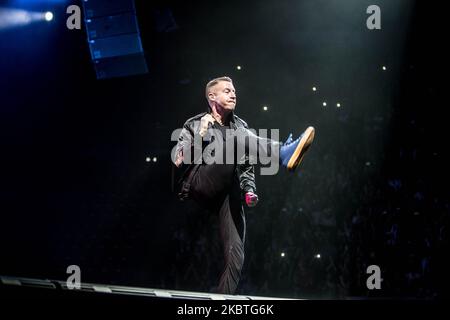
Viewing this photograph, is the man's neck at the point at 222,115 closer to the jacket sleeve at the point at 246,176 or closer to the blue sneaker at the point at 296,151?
the jacket sleeve at the point at 246,176

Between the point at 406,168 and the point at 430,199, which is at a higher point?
the point at 406,168

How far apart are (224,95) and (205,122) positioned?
253mm

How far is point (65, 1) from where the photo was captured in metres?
5.18

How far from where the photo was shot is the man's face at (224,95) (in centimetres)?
303

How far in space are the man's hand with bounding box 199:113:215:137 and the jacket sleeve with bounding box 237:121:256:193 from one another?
356 millimetres

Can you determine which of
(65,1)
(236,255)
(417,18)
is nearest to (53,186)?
(65,1)

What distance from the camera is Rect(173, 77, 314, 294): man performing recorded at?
2.79m

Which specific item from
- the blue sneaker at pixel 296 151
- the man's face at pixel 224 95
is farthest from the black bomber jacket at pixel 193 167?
the blue sneaker at pixel 296 151

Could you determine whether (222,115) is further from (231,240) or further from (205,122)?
(231,240)

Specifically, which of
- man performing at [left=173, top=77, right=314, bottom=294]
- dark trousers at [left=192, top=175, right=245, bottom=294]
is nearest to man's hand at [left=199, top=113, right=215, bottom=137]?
man performing at [left=173, top=77, right=314, bottom=294]

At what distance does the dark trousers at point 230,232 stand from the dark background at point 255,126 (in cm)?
256

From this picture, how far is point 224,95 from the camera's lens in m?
3.04

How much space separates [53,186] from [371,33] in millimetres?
4789

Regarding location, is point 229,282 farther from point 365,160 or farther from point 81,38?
point 81,38
